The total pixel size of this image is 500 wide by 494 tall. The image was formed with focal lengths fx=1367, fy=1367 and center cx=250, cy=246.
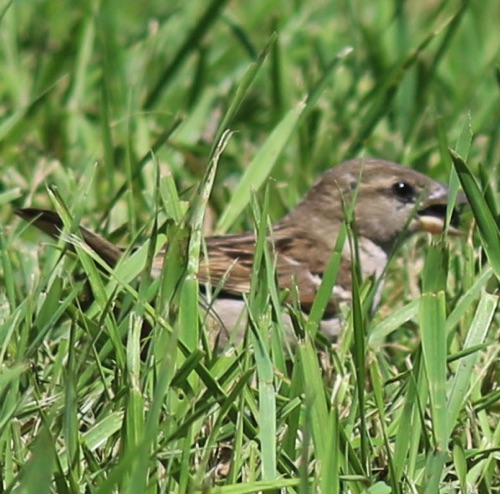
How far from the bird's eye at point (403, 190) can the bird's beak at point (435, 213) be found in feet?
0.31

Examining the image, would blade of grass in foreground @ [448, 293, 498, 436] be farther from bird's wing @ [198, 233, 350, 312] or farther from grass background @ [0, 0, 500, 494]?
bird's wing @ [198, 233, 350, 312]

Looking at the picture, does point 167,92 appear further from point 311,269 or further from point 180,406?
point 180,406

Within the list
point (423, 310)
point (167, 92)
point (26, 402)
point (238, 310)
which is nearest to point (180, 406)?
point (26, 402)

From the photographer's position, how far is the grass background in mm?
2598

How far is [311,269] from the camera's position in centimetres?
451

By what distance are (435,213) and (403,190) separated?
0.45 feet

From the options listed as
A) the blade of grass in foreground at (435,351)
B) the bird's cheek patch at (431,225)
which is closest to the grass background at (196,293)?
the blade of grass in foreground at (435,351)

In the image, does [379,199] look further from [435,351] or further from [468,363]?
[435,351]

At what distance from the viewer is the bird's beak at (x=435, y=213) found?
176 inches

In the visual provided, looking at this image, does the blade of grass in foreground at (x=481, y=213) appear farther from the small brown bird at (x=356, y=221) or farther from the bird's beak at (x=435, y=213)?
the bird's beak at (x=435, y=213)

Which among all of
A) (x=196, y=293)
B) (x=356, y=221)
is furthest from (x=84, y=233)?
(x=356, y=221)

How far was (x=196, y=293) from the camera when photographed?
288cm

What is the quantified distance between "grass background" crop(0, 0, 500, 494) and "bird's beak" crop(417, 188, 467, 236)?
0.11m

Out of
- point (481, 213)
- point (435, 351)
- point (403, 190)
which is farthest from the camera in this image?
point (403, 190)
